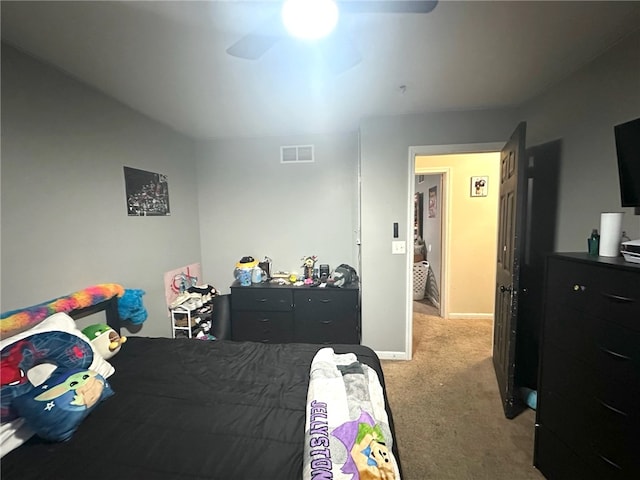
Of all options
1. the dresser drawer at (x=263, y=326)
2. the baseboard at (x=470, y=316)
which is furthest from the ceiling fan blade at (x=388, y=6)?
the baseboard at (x=470, y=316)

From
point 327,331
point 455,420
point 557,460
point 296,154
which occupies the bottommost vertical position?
point 455,420

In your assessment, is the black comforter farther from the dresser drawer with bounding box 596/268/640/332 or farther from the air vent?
the air vent

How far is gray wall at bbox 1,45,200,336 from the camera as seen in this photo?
4.85 feet

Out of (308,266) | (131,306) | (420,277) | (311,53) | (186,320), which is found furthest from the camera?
(420,277)

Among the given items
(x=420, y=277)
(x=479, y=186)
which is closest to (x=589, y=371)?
(x=479, y=186)

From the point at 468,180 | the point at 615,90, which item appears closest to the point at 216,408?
the point at 615,90

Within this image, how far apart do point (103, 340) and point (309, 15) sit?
6.93ft

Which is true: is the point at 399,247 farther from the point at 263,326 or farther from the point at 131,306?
the point at 131,306

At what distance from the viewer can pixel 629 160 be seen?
1.35 meters

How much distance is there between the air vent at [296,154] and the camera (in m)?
3.20

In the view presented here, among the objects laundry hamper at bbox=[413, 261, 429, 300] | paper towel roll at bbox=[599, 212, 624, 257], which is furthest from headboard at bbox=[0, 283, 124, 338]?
laundry hamper at bbox=[413, 261, 429, 300]

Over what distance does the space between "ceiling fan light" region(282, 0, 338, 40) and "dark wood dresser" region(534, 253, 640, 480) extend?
1.58 m

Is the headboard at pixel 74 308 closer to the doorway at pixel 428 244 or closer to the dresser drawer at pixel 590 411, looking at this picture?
the dresser drawer at pixel 590 411

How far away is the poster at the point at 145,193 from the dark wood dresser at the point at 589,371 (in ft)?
9.88
